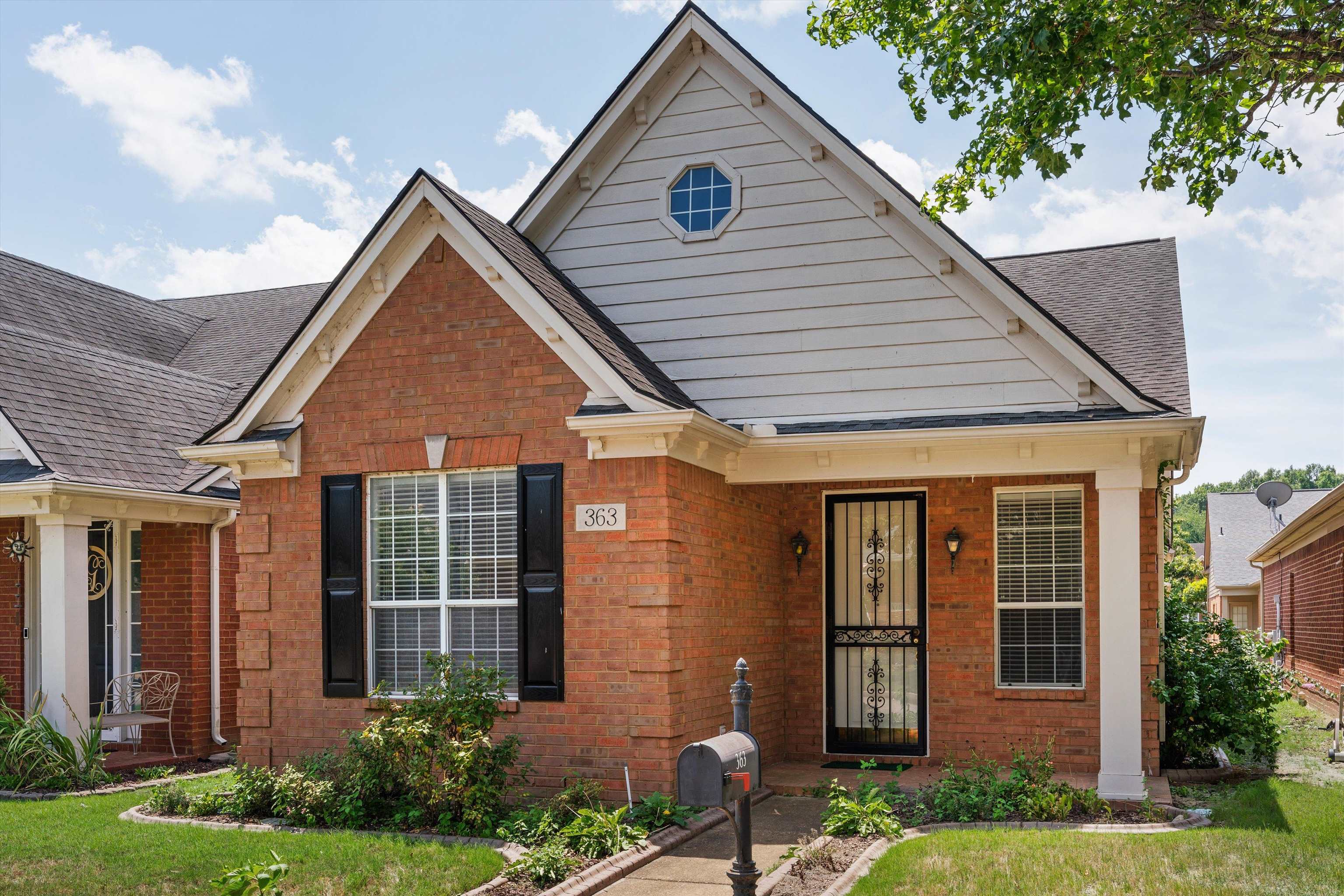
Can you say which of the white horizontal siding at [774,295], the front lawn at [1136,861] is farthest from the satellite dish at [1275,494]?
A: the front lawn at [1136,861]

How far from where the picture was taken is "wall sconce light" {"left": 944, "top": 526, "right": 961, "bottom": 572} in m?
11.4

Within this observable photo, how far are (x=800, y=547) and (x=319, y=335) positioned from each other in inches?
197

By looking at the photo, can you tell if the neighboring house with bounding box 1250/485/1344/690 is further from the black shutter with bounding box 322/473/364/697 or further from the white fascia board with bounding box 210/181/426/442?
the white fascia board with bounding box 210/181/426/442

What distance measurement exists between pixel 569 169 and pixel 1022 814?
723 centimetres

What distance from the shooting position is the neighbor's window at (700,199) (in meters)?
11.7

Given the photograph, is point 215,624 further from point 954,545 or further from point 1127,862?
point 1127,862

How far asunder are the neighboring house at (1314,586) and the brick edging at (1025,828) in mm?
7170

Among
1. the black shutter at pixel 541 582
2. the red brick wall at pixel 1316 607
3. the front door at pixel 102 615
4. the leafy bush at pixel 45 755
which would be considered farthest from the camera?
the red brick wall at pixel 1316 607

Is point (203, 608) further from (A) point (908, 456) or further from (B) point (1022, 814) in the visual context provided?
(B) point (1022, 814)

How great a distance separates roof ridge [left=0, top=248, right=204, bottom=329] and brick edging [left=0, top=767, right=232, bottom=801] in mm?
9562

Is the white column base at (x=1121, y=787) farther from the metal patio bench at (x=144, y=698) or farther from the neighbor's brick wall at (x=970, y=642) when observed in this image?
the metal patio bench at (x=144, y=698)

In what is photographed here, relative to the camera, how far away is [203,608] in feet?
44.2

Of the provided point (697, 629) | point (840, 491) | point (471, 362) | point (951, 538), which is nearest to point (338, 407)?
point (471, 362)

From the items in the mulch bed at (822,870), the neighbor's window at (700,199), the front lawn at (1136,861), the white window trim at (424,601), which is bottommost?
the mulch bed at (822,870)
